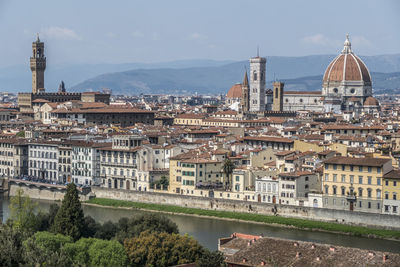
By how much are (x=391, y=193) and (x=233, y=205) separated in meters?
8.16

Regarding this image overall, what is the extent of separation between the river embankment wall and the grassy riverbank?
0.47 m

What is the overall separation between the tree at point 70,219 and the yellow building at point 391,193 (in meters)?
14.5

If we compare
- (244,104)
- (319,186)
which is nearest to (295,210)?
(319,186)

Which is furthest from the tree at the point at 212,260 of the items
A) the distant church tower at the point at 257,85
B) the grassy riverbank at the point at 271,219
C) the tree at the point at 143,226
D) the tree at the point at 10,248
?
the distant church tower at the point at 257,85

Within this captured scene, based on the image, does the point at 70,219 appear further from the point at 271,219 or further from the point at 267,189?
the point at 267,189

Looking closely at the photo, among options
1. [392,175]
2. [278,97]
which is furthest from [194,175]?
[278,97]

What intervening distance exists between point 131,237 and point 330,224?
1256cm

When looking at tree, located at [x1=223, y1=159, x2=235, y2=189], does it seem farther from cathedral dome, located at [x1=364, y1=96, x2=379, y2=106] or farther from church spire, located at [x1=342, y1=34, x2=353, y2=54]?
church spire, located at [x1=342, y1=34, x2=353, y2=54]

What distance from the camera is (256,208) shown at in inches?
1751

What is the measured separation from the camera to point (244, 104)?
109 m

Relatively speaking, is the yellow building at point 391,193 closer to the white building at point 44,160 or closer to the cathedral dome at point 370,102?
the white building at point 44,160

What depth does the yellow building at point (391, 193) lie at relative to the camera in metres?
40.7

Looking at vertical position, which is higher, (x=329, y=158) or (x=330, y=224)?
(x=329, y=158)

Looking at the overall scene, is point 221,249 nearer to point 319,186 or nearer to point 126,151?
point 319,186
